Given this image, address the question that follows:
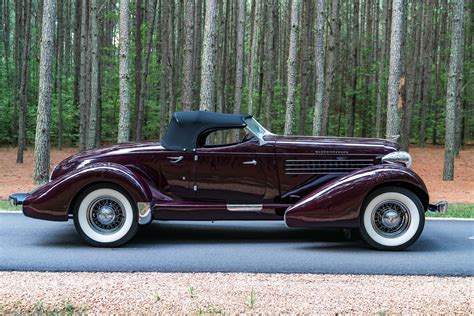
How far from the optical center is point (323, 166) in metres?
5.52

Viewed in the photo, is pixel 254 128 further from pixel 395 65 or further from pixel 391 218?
pixel 395 65

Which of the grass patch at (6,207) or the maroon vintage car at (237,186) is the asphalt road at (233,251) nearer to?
the maroon vintage car at (237,186)

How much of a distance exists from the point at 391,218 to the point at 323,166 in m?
0.96

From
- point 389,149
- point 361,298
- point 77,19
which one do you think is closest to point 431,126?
point 77,19

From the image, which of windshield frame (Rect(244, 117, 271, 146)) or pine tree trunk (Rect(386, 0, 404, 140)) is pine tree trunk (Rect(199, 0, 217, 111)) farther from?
windshield frame (Rect(244, 117, 271, 146))

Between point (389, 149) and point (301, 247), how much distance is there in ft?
5.35

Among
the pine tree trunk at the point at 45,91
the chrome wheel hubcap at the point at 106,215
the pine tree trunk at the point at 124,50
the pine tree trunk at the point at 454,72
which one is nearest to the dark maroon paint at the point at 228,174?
the chrome wheel hubcap at the point at 106,215

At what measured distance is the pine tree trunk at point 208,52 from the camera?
10.8 m

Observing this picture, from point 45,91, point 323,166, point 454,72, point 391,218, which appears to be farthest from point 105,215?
point 454,72

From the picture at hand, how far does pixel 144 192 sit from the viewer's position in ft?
17.0

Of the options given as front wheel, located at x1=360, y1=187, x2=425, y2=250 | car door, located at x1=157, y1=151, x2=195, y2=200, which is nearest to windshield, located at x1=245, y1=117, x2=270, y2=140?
car door, located at x1=157, y1=151, x2=195, y2=200

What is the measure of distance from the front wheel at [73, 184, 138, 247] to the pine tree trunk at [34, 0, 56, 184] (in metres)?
7.32

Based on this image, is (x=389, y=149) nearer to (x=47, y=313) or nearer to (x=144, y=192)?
(x=144, y=192)

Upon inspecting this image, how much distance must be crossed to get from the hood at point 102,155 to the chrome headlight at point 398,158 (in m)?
2.68
